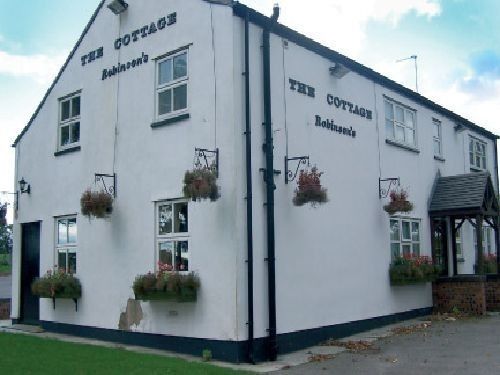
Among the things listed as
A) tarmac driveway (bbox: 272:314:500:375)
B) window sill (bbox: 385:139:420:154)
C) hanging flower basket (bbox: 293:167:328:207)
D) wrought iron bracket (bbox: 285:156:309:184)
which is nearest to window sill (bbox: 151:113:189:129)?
wrought iron bracket (bbox: 285:156:309:184)

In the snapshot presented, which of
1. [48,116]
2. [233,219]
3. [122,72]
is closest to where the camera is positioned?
[233,219]

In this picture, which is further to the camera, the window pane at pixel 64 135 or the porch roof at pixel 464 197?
the porch roof at pixel 464 197

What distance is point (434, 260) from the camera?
17359 mm

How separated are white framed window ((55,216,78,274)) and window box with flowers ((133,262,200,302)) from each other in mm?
3477

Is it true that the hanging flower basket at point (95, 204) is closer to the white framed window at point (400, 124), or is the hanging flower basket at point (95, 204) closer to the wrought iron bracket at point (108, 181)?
the wrought iron bracket at point (108, 181)

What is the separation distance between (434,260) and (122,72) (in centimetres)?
1048

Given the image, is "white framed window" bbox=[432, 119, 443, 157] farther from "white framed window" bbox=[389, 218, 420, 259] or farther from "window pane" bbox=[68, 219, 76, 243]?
"window pane" bbox=[68, 219, 76, 243]

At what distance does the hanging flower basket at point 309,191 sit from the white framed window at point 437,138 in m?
8.74

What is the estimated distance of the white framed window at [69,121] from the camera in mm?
14195

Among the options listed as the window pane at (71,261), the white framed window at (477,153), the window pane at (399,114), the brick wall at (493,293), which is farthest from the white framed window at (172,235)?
the white framed window at (477,153)

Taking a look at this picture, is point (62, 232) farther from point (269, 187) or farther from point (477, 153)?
point (477, 153)

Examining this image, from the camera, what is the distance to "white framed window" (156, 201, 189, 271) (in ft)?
35.7

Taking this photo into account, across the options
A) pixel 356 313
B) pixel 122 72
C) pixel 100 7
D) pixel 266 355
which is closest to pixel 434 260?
pixel 356 313

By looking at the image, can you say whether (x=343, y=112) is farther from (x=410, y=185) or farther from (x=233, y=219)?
(x=233, y=219)
